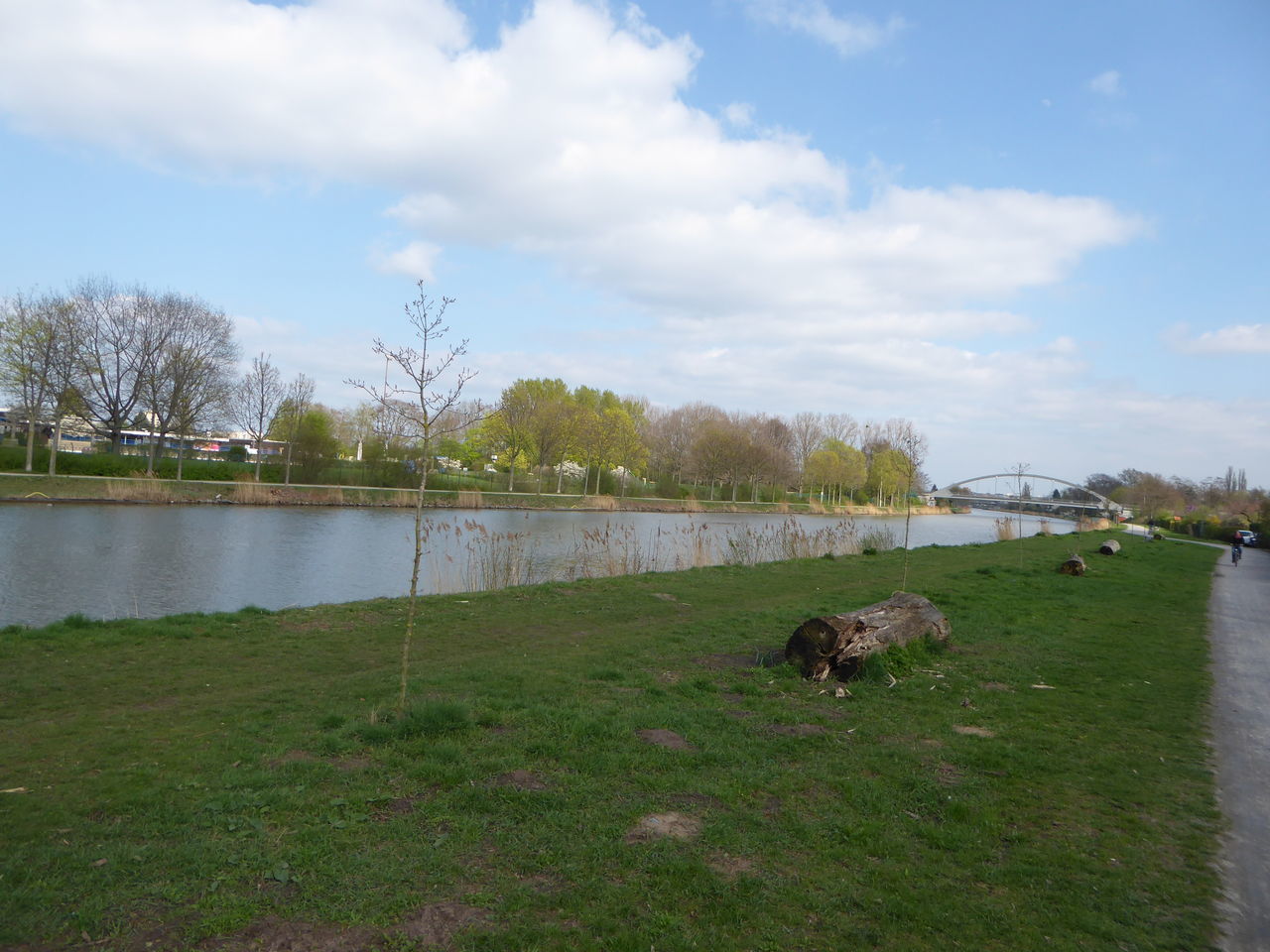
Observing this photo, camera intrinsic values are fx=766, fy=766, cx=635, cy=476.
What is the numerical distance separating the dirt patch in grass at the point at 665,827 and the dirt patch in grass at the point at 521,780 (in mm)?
680

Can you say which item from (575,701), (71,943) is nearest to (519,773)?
(575,701)

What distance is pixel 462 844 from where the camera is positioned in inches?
148

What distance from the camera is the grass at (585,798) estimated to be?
3.21 meters

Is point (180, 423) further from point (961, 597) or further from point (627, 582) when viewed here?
point (961, 597)

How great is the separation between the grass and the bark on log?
0.25 metres

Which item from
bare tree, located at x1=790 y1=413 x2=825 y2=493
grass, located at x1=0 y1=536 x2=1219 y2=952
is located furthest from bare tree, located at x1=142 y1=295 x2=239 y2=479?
bare tree, located at x1=790 y1=413 x2=825 y2=493

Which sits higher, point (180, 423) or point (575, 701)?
point (180, 423)

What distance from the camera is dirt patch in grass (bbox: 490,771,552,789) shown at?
14.7ft

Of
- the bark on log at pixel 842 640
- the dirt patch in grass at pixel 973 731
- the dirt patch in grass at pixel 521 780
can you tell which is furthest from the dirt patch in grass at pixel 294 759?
the dirt patch in grass at pixel 973 731

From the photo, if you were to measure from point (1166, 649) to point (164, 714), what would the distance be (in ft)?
37.1

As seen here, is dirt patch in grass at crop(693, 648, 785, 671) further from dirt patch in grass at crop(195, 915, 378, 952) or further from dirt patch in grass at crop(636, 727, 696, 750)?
dirt patch in grass at crop(195, 915, 378, 952)

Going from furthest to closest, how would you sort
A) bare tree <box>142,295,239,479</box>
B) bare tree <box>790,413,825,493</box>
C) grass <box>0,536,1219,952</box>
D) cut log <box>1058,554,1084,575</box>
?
bare tree <box>790,413,825,493</box> < bare tree <box>142,295,239,479</box> < cut log <box>1058,554,1084,575</box> < grass <box>0,536,1219,952</box>

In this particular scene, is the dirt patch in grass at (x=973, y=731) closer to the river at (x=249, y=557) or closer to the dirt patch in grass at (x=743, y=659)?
the dirt patch in grass at (x=743, y=659)

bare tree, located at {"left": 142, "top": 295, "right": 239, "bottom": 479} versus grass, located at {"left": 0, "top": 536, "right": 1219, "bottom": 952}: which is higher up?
bare tree, located at {"left": 142, "top": 295, "right": 239, "bottom": 479}
